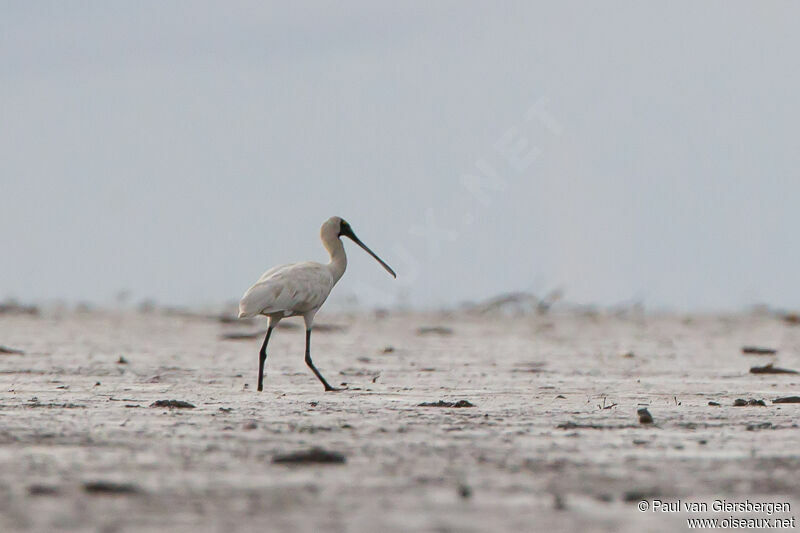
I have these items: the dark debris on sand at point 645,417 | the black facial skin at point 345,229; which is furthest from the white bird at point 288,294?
the dark debris on sand at point 645,417

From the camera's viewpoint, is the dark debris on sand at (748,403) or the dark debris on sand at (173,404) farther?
the dark debris on sand at (748,403)

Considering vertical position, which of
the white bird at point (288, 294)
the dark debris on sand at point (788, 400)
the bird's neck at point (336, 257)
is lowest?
the dark debris on sand at point (788, 400)

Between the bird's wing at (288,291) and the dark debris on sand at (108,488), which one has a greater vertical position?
the bird's wing at (288,291)

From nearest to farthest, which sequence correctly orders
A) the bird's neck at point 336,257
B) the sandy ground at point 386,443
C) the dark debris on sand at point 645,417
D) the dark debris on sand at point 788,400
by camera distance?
the sandy ground at point 386,443 → the dark debris on sand at point 645,417 → the dark debris on sand at point 788,400 → the bird's neck at point 336,257

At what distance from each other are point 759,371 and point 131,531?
380 inches

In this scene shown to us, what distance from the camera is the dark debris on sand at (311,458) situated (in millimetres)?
6199

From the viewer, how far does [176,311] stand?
1125 inches

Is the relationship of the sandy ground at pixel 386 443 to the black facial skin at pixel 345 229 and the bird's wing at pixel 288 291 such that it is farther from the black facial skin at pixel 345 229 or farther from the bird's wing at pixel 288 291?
the black facial skin at pixel 345 229

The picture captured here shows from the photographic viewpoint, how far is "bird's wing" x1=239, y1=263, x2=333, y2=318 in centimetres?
1195

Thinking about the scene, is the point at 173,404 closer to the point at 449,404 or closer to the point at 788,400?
the point at 449,404

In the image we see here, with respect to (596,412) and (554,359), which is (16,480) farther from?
(554,359)

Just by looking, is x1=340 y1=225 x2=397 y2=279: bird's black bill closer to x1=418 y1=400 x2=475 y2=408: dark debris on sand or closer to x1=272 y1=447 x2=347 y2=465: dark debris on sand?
x1=418 y1=400 x2=475 y2=408: dark debris on sand

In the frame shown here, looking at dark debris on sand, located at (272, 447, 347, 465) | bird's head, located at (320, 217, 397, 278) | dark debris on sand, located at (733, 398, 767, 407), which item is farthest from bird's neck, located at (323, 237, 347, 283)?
dark debris on sand, located at (272, 447, 347, 465)

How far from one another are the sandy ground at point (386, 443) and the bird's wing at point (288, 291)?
0.64 m
